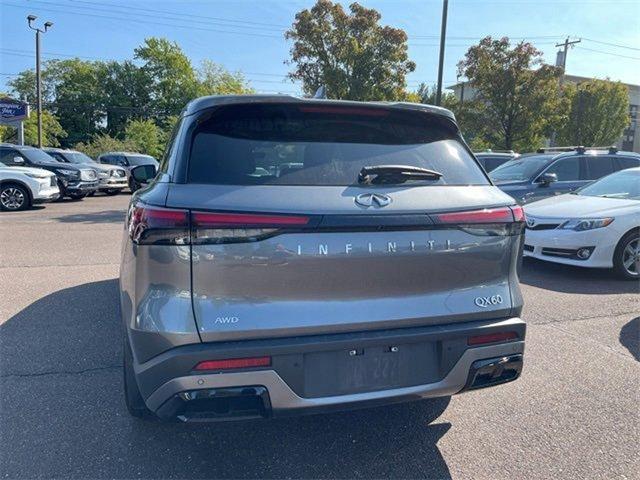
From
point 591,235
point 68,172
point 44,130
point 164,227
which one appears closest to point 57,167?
point 68,172

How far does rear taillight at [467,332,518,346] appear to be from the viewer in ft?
8.07

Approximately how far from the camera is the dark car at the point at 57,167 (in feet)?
49.4

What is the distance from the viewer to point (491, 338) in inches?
99.3

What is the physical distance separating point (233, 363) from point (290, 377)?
10.4 inches

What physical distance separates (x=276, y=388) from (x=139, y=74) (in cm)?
7052

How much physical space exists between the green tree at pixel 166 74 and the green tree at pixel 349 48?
47712 millimetres

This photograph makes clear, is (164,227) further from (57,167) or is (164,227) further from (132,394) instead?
(57,167)

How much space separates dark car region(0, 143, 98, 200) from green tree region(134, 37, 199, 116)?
164 ft

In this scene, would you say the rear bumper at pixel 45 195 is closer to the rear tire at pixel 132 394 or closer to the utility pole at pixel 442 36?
the utility pole at pixel 442 36

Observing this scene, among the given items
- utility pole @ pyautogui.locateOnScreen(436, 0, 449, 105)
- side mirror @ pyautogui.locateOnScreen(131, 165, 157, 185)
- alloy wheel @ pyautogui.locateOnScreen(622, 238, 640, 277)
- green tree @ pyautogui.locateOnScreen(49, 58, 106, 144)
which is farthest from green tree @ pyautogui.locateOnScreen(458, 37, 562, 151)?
green tree @ pyautogui.locateOnScreen(49, 58, 106, 144)

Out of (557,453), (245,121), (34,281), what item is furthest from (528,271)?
(34,281)

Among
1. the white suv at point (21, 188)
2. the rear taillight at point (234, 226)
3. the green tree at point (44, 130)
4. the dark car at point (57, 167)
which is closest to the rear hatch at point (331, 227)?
the rear taillight at point (234, 226)

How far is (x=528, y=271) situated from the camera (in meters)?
7.01

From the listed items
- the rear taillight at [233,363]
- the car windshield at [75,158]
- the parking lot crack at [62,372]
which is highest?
the car windshield at [75,158]
